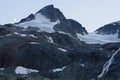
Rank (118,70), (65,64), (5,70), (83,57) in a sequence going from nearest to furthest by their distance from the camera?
1. (118,70)
2. (5,70)
3. (65,64)
4. (83,57)

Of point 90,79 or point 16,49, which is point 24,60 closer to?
point 16,49

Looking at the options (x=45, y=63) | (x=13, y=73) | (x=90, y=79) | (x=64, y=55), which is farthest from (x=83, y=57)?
(x=13, y=73)

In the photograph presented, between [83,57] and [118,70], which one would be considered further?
[83,57]

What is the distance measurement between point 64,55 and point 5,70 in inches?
934

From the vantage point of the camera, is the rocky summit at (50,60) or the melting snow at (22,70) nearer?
the rocky summit at (50,60)

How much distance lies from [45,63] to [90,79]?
2186 cm

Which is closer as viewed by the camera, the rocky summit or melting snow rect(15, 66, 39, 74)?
the rocky summit

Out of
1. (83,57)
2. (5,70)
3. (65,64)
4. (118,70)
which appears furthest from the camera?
(83,57)

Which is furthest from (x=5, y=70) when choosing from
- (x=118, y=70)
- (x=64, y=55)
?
(x=118, y=70)

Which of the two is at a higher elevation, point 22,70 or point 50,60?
point 50,60

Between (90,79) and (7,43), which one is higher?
(7,43)

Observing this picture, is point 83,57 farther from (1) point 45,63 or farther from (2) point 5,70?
(2) point 5,70

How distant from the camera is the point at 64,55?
377 ft

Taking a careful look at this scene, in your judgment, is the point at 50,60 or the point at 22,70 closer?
the point at 22,70
